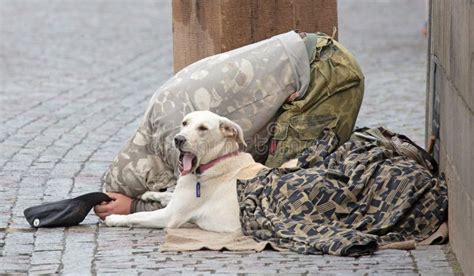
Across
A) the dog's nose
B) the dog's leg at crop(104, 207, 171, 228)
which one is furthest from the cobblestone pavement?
the dog's nose

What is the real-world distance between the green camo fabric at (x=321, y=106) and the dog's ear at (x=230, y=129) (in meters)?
0.58

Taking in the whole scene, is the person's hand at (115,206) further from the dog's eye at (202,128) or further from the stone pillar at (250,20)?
the stone pillar at (250,20)

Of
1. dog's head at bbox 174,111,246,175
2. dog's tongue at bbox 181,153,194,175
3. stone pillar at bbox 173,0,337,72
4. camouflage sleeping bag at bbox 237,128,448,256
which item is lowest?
camouflage sleeping bag at bbox 237,128,448,256

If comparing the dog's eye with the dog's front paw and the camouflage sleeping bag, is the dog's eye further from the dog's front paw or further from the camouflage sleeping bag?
the dog's front paw

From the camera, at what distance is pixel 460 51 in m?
6.46

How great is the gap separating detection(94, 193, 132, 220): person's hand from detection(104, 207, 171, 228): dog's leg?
0.47 feet

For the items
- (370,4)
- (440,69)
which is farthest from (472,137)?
(370,4)

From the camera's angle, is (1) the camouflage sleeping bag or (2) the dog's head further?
(2) the dog's head

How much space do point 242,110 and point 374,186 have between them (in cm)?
120

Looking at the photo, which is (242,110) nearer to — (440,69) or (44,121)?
(440,69)

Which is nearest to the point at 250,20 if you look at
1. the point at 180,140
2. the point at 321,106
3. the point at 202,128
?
the point at 321,106

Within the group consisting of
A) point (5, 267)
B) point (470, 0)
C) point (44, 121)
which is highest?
point (470, 0)

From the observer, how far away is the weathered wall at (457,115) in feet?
19.8

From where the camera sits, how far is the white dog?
7.30 m
